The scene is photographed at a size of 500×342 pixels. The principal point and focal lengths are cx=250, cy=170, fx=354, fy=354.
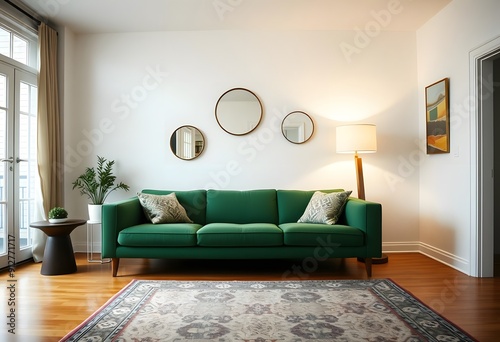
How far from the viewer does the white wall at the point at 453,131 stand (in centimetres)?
330

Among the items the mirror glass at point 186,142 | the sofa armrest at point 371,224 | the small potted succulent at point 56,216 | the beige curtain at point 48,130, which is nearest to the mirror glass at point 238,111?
the mirror glass at point 186,142

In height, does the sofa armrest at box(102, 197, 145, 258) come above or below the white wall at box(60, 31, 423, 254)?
below

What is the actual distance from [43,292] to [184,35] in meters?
3.16

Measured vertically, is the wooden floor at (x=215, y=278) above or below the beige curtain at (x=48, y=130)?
A: below

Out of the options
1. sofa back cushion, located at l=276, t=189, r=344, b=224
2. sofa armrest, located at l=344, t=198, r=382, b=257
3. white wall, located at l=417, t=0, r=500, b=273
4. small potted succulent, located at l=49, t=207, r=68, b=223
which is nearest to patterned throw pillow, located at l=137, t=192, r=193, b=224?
small potted succulent, located at l=49, t=207, r=68, b=223

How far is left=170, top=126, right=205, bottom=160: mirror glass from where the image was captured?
4324mm

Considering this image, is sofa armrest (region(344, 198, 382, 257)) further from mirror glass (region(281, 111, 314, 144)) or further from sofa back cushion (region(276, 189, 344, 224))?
mirror glass (region(281, 111, 314, 144))

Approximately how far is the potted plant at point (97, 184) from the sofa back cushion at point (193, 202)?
0.49m

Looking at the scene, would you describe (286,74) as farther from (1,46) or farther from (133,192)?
(1,46)

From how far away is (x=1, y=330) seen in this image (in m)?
2.13

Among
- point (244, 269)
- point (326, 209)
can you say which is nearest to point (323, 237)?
point (326, 209)

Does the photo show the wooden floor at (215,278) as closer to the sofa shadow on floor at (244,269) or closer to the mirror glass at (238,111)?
the sofa shadow on floor at (244,269)

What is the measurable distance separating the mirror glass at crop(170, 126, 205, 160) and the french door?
1.54m

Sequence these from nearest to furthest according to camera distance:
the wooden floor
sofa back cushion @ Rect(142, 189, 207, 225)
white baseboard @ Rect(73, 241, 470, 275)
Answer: the wooden floor
white baseboard @ Rect(73, 241, 470, 275)
sofa back cushion @ Rect(142, 189, 207, 225)
